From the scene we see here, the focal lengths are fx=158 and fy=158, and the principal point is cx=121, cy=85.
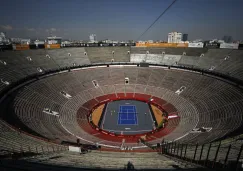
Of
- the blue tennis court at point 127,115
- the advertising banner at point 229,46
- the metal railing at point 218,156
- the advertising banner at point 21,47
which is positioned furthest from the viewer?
the advertising banner at point 229,46

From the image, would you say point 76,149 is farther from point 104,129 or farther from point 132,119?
point 132,119

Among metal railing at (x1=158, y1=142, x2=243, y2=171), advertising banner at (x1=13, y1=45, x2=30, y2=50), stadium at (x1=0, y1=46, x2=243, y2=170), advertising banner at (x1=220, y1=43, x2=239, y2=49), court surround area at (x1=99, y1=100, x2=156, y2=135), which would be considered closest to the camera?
metal railing at (x1=158, y1=142, x2=243, y2=171)

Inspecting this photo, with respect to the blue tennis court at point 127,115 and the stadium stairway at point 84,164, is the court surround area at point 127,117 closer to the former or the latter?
the blue tennis court at point 127,115

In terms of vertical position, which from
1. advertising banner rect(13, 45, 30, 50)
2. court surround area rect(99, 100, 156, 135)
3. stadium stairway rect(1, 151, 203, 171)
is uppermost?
advertising banner rect(13, 45, 30, 50)

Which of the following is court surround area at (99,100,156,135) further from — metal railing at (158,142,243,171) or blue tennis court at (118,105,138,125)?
metal railing at (158,142,243,171)

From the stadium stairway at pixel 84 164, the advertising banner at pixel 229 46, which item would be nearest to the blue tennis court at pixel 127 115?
the stadium stairway at pixel 84 164

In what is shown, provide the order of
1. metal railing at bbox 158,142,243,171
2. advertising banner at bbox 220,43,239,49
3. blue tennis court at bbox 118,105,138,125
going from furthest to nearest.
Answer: advertising banner at bbox 220,43,239,49, blue tennis court at bbox 118,105,138,125, metal railing at bbox 158,142,243,171

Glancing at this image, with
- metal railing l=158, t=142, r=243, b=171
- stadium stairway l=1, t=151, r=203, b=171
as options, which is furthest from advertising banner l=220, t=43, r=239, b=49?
stadium stairway l=1, t=151, r=203, b=171
